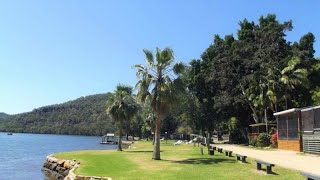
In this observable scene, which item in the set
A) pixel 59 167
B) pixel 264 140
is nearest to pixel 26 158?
pixel 59 167

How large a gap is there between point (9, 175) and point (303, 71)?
3279 cm

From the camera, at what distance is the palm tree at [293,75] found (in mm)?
48125

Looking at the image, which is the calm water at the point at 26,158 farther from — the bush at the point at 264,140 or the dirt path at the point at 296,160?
the bush at the point at 264,140

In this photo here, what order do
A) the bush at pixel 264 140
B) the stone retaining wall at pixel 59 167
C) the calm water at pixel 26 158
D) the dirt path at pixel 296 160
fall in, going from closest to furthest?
the dirt path at pixel 296 160 → the stone retaining wall at pixel 59 167 → the calm water at pixel 26 158 → the bush at pixel 264 140

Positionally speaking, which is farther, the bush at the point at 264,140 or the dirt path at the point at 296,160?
the bush at the point at 264,140

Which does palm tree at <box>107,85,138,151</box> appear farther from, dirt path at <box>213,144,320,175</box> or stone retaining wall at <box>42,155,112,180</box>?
dirt path at <box>213,144,320,175</box>

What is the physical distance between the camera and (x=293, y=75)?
48.8m

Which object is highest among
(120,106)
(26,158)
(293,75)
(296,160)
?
(293,75)

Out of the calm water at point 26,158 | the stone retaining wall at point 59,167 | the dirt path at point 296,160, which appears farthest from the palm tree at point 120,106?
the dirt path at point 296,160

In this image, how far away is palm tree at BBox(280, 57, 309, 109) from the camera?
48.1 meters

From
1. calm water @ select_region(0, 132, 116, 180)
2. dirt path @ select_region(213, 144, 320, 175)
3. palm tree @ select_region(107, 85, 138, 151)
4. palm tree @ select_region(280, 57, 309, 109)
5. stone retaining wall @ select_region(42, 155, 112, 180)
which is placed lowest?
calm water @ select_region(0, 132, 116, 180)

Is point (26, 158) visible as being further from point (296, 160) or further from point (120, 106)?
point (296, 160)

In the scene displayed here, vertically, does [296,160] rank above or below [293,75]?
below

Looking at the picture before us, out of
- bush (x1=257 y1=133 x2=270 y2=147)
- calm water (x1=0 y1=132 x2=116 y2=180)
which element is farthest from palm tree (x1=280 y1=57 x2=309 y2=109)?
calm water (x1=0 y1=132 x2=116 y2=180)
